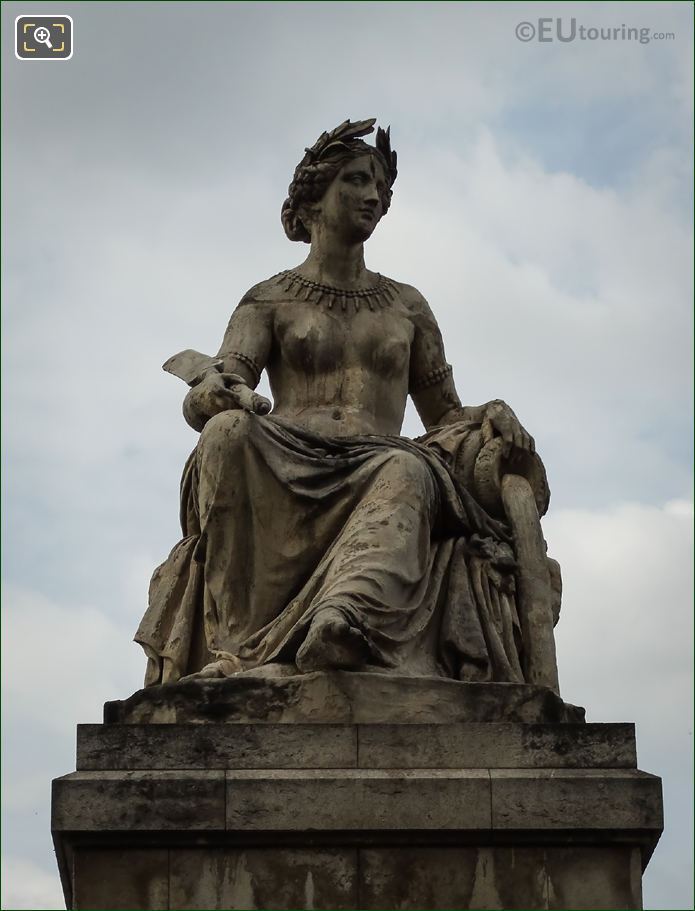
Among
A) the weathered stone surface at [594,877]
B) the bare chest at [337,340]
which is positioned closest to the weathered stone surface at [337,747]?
the weathered stone surface at [594,877]

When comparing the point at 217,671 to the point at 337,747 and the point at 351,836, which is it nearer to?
the point at 337,747

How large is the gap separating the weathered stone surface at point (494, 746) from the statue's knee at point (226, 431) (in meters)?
2.04

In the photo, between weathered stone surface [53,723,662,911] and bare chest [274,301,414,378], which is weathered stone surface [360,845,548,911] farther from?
bare chest [274,301,414,378]

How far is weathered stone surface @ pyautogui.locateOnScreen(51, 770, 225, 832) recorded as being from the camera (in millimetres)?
11539

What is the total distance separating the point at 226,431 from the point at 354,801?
8.30ft

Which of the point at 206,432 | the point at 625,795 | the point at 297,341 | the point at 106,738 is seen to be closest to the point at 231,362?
the point at 297,341

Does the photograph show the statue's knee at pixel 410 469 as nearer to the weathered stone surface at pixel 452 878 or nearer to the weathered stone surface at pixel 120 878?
the weathered stone surface at pixel 452 878

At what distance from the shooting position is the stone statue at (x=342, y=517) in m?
12.6

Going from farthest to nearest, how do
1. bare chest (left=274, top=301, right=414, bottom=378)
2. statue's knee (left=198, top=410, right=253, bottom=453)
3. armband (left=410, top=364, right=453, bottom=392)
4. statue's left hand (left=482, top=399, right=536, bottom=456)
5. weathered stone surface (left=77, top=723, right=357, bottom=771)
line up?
armband (left=410, top=364, right=453, bottom=392), bare chest (left=274, top=301, right=414, bottom=378), statue's left hand (left=482, top=399, right=536, bottom=456), statue's knee (left=198, top=410, right=253, bottom=453), weathered stone surface (left=77, top=723, right=357, bottom=771)

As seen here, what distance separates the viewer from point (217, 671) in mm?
12383

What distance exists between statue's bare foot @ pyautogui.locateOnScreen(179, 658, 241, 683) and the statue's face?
11.2 feet

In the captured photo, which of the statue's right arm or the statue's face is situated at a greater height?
the statue's face

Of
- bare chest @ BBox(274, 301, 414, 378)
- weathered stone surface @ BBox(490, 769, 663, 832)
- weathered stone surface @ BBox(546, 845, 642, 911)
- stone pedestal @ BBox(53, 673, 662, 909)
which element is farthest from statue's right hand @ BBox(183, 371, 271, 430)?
weathered stone surface @ BBox(546, 845, 642, 911)

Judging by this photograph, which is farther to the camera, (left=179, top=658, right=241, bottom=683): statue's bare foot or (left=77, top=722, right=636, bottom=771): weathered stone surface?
(left=179, top=658, right=241, bottom=683): statue's bare foot
